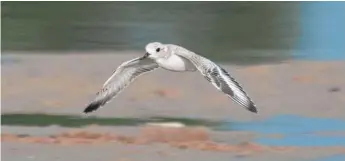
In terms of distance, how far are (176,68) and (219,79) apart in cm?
40

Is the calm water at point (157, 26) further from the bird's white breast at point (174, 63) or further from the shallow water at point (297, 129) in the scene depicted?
the bird's white breast at point (174, 63)

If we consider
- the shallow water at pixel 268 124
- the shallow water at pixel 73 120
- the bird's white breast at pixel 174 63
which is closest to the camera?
the bird's white breast at pixel 174 63

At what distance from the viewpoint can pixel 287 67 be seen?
46.7ft

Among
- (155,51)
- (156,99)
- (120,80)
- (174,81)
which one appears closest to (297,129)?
(156,99)

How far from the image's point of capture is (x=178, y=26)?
17234 mm

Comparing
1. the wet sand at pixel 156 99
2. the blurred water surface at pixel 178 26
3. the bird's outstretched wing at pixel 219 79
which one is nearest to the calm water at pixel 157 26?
the blurred water surface at pixel 178 26

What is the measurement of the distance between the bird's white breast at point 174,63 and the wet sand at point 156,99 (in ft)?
11.0

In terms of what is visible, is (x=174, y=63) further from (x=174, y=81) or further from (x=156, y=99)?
(x=174, y=81)

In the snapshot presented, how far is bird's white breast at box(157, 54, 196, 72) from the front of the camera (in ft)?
20.2

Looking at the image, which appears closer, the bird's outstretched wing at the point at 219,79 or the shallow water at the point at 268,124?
the bird's outstretched wing at the point at 219,79

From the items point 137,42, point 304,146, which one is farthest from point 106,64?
point 304,146

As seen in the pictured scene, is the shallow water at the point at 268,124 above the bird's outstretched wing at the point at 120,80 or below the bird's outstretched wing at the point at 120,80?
above

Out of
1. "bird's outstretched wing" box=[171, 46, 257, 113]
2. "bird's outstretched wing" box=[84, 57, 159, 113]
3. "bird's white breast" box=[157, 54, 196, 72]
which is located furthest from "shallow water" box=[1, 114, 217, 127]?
"bird's white breast" box=[157, 54, 196, 72]

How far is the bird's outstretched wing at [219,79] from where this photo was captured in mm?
6383
